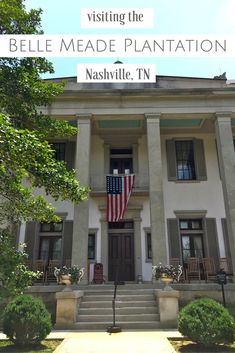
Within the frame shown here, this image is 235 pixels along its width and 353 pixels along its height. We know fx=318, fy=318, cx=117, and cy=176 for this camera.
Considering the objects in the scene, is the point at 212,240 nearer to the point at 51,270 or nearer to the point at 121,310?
the point at 121,310

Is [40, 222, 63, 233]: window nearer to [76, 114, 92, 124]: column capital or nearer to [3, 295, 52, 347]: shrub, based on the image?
[76, 114, 92, 124]: column capital

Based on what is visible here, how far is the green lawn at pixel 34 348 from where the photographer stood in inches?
242

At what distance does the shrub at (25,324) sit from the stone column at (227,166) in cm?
760

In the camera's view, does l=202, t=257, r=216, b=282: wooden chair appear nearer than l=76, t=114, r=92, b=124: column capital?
Yes

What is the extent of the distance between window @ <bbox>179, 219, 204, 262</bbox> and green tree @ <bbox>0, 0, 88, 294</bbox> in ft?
28.9

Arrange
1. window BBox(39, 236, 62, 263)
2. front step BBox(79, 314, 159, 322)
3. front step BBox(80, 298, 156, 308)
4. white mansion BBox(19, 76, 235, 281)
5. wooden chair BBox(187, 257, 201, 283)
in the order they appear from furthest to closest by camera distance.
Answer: window BBox(39, 236, 62, 263), wooden chair BBox(187, 257, 201, 283), white mansion BBox(19, 76, 235, 281), front step BBox(80, 298, 156, 308), front step BBox(79, 314, 159, 322)

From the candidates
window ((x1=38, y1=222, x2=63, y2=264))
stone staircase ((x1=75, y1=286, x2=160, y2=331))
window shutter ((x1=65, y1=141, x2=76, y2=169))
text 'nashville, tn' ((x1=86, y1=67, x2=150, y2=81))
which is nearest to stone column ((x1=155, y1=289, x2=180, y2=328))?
stone staircase ((x1=75, y1=286, x2=160, y2=331))

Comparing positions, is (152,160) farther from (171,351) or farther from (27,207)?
(171,351)

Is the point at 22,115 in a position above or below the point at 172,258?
above

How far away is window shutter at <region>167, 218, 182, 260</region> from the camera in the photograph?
46.7 feet

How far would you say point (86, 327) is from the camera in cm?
865

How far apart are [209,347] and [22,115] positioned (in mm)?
6431

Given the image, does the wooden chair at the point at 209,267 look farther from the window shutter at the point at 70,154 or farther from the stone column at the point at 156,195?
the window shutter at the point at 70,154

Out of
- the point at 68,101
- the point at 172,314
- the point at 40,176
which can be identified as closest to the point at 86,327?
the point at 172,314
